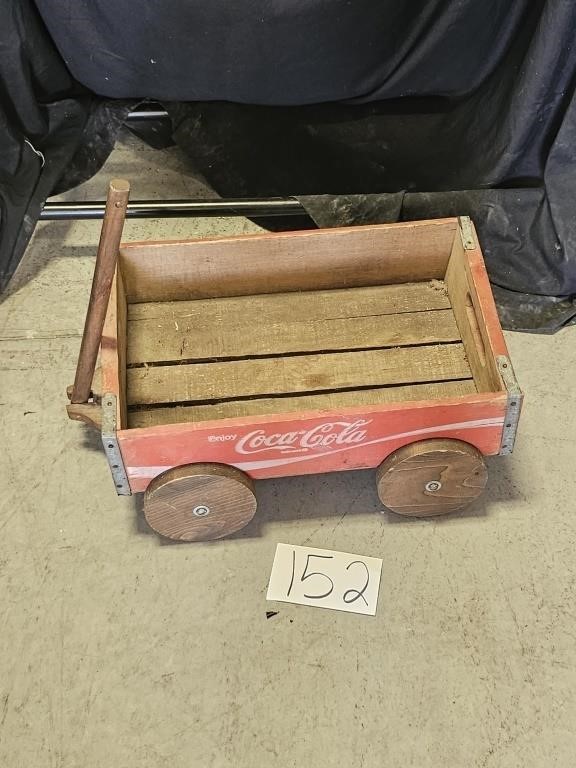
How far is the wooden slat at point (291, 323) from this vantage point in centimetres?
147

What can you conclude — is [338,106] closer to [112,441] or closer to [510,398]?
[510,398]

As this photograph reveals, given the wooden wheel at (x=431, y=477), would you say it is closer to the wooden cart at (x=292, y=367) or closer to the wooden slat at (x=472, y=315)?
the wooden cart at (x=292, y=367)

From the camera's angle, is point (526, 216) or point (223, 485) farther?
point (526, 216)

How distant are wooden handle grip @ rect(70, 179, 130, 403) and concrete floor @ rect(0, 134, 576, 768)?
0.84 ft

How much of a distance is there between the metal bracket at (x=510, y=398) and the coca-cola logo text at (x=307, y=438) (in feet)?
0.69

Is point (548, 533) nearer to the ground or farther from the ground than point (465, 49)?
nearer to the ground

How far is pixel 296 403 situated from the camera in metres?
1.39

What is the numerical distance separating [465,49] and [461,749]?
47.3 inches

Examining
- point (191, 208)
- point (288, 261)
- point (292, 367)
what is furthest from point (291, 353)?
point (191, 208)

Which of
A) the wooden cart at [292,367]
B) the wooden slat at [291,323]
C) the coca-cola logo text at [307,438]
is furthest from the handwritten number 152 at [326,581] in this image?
the wooden slat at [291,323]

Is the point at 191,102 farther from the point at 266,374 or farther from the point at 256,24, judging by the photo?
the point at 266,374

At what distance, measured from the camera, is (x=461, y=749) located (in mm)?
1210

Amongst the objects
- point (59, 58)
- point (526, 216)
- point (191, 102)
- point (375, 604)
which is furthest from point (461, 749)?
point (59, 58)

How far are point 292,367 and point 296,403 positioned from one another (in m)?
0.08
